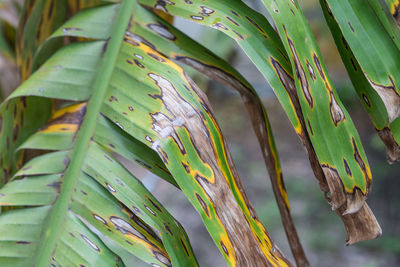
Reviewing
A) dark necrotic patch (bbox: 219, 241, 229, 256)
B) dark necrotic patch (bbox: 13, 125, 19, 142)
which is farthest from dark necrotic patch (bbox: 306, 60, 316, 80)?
dark necrotic patch (bbox: 13, 125, 19, 142)

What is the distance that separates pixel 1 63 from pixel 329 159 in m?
0.65

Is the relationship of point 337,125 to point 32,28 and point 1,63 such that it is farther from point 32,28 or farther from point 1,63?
point 1,63

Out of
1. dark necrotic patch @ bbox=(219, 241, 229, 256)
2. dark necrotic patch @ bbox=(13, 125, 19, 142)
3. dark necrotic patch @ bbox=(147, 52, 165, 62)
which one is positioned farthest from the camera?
dark necrotic patch @ bbox=(13, 125, 19, 142)

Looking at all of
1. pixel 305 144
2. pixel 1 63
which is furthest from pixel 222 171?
pixel 1 63

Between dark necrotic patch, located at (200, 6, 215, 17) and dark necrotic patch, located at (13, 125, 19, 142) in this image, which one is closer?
dark necrotic patch, located at (200, 6, 215, 17)

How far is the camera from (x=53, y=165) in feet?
1.86

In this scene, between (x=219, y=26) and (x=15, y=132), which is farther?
(x=15, y=132)

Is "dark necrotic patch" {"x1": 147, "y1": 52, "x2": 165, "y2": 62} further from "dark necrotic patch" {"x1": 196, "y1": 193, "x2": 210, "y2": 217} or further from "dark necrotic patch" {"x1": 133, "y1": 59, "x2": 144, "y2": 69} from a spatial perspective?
"dark necrotic patch" {"x1": 196, "y1": 193, "x2": 210, "y2": 217}

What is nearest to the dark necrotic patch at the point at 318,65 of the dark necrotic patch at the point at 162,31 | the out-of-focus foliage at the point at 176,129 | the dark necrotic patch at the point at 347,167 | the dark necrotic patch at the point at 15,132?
the out-of-focus foliage at the point at 176,129

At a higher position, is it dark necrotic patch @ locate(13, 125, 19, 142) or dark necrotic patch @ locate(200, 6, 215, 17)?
dark necrotic patch @ locate(200, 6, 215, 17)

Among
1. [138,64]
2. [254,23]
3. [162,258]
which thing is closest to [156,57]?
[138,64]

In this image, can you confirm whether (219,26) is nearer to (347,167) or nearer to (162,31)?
(162,31)

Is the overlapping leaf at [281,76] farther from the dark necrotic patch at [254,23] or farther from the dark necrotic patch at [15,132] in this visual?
the dark necrotic patch at [15,132]

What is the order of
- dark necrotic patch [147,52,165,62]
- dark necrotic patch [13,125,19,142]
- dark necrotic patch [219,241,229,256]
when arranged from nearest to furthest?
dark necrotic patch [219,241,229,256] → dark necrotic patch [147,52,165,62] → dark necrotic patch [13,125,19,142]
